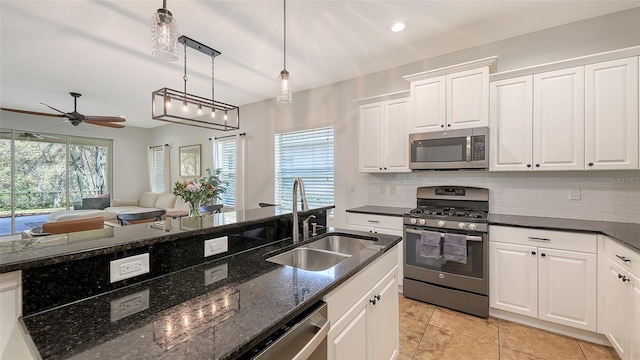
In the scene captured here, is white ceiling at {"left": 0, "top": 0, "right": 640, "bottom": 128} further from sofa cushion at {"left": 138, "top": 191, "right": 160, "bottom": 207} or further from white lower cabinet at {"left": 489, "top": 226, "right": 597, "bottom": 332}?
sofa cushion at {"left": 138, "top": 191, "right": 160, "bottom": 207}

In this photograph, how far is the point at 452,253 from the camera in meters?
2.55

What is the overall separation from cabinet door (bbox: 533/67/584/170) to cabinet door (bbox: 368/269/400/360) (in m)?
1.89

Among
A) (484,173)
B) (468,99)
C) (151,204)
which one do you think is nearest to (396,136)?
(468,99)

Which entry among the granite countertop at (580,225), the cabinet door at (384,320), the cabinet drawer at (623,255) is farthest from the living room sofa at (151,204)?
the cabinet drawer at (623,255)

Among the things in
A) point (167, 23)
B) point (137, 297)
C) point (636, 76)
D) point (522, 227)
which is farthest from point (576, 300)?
point (167, 23)

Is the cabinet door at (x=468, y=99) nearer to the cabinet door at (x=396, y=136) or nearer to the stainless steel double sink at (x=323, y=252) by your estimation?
the cabinet door at (x=396, y=136)

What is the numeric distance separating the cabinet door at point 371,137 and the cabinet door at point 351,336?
7.20 ft

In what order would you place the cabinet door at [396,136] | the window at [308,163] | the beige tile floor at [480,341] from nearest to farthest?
1. the beige tile floor at [480,341]
2. the cabinet door at [396,136]
3. the window at [308,163]

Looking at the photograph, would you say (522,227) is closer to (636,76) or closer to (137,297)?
(636,76)

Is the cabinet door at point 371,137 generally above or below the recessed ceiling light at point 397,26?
below

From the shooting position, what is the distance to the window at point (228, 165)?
5492mm

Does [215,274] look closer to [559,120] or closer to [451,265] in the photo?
[451,265]

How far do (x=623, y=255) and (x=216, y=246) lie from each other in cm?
259

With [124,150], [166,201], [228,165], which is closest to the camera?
[228,165]
